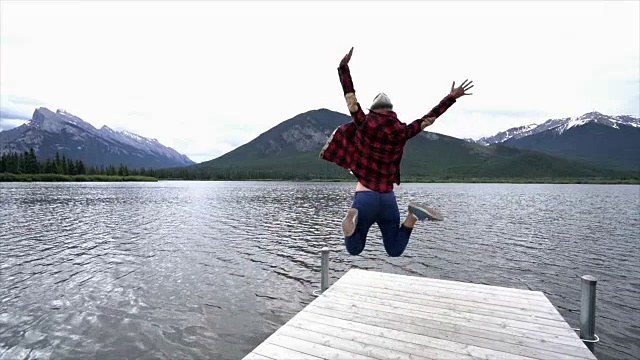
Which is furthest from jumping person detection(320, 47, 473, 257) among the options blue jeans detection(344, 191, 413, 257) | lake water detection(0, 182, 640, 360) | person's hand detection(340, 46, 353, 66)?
lake water detection(0, 182, 640, 360)

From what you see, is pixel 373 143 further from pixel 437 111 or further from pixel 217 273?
pixel 217 273

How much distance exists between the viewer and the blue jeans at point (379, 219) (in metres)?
5.17

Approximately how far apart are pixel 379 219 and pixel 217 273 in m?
15.4

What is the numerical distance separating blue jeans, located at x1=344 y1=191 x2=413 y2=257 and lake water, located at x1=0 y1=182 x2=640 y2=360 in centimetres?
704

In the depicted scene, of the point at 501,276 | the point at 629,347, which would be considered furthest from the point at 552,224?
the point at 629,347

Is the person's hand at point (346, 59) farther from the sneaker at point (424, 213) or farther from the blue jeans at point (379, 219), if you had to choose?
the sneaker at point (424, 213)

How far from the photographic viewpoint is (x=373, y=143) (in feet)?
16.9

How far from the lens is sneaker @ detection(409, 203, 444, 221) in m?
A: 5.03

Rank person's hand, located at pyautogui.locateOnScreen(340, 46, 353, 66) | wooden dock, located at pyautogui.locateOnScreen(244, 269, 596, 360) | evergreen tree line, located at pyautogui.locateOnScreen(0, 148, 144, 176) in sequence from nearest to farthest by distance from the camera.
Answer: person's hand, located at pyautogui.locateOnScreen(340, 46, 353, 66) < wooden dock, located at pyautogui.locateOnScreen(244, 269, 596, 360) < evergreen tree line, located at pyautogui.locateOnScreen(0, 148, 144, 176)

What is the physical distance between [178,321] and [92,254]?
13.7 m

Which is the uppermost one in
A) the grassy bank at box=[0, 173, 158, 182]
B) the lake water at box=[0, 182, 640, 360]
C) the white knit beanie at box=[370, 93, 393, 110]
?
the white knit beanie at box=[370, 93, 393, 110]

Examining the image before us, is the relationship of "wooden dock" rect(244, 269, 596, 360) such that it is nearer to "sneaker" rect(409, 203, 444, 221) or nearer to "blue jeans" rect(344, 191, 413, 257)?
"blue jeans" rect(344, 191, 413, 257)

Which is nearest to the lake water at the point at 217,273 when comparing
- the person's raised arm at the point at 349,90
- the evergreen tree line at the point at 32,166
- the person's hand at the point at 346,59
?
the person's raised arm at the point at 349,90

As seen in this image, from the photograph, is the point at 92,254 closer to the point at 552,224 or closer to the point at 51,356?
the point at 51,356
